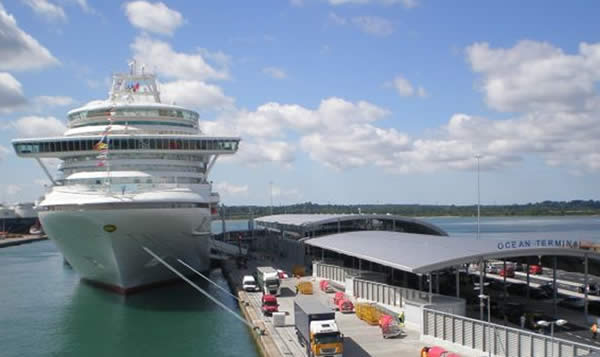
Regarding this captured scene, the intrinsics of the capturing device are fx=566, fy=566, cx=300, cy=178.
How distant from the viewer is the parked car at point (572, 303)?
99.4 ft

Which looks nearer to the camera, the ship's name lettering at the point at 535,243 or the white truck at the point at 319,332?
the white truck at the point at 319,332

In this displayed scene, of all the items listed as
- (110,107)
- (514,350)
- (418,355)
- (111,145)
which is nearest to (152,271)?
(111,145)

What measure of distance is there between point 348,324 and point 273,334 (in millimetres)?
3713

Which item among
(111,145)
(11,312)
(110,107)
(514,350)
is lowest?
(11,312)

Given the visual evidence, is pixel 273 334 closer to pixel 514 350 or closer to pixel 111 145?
pixel 514 350

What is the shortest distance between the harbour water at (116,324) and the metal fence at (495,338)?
368 inches

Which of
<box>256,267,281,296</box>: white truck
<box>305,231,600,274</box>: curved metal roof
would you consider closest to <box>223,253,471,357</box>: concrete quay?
<box>256,267,281,296</box>: white truck

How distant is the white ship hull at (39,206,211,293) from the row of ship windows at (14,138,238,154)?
504 cm

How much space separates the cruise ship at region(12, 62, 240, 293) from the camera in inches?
1390

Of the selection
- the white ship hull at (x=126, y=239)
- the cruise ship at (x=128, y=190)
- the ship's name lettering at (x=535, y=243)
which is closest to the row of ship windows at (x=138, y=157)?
the cruise ship at (x=128, y=190)

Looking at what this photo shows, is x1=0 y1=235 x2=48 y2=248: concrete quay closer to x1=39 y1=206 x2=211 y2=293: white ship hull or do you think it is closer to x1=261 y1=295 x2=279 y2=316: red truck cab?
x1=39 y1=206 x2=211 y2=293: white ship hull

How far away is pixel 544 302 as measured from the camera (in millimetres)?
32688

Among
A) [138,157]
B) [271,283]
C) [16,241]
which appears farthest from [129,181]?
[16,241]

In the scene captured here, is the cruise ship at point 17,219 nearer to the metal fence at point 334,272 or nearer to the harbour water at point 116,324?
the harbour water at point 116,324
